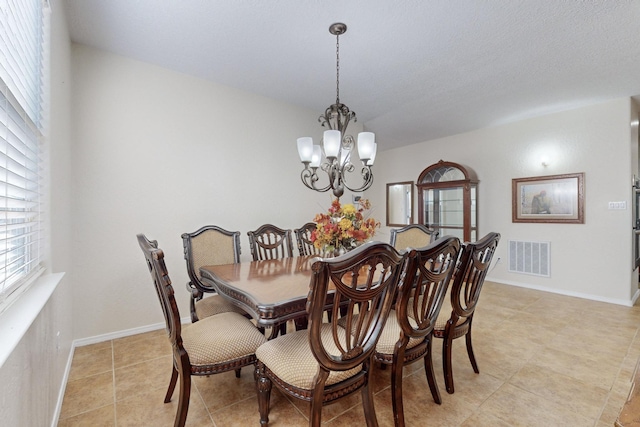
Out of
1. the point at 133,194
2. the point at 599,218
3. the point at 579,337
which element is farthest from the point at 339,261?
the point at 599,218

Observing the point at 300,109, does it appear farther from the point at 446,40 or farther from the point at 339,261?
the point at 339,261

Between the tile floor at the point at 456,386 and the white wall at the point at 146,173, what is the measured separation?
0.54 metres

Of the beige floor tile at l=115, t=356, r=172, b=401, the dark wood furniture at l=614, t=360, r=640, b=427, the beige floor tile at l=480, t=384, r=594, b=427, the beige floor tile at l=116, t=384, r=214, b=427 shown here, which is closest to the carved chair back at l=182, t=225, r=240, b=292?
the beige floor tile at l=115, t=356, r=172, b=401

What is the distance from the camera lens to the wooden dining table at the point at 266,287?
1.40 metres

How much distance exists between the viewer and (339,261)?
1.08 m

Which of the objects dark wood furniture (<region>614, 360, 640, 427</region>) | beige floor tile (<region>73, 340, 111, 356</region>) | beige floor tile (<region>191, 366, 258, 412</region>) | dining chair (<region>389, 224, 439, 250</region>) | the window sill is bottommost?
beige floor tile (<region>191, 366, 258, 412</region>)

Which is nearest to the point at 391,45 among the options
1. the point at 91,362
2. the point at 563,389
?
the point at 563,389

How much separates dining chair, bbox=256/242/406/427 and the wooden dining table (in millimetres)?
184

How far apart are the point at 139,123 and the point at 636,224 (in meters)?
6.20

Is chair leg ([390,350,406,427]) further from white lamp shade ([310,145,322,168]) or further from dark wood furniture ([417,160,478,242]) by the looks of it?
dark wood furniture ([417,160,478,242])

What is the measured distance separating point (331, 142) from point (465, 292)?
143cm

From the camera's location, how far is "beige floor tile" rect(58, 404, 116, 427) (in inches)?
62.5

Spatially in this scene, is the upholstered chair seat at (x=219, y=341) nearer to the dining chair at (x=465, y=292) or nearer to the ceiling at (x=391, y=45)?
the dining chair at (x=465, y=292)

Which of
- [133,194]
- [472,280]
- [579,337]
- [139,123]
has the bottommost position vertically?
[579,337]
